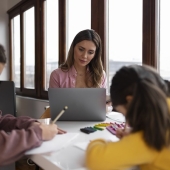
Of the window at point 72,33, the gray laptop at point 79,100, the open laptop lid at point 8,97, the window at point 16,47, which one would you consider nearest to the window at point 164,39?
the window at point 72,33

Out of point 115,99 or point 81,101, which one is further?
point 81,101

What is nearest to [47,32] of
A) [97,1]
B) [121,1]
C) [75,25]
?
[75,25]

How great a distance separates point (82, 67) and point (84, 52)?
15 centimetres

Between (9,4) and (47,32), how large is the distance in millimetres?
1311

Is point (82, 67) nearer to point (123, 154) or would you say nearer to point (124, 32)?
point (124, 32)

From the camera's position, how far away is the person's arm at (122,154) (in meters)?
0.59

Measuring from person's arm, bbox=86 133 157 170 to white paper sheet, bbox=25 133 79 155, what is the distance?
0.84 ft

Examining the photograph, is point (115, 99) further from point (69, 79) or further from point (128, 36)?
point (128, 36)

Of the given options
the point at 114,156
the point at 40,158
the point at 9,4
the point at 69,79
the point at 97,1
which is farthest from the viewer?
the point at 9,4

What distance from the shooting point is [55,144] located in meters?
0.88

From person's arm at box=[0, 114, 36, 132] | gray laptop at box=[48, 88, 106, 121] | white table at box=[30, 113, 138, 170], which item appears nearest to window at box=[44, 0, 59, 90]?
gray laptop at box=[48, 88, 106, 121]

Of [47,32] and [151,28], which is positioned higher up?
[47,32]

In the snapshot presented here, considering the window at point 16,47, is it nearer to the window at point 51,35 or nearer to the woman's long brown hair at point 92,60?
the window at point 51,35

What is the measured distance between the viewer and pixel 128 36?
210 cm
